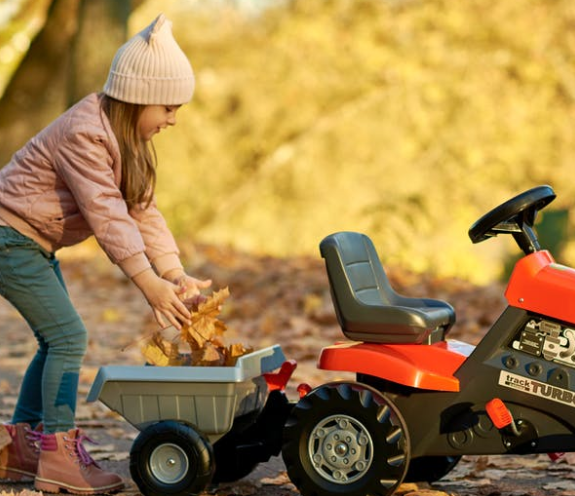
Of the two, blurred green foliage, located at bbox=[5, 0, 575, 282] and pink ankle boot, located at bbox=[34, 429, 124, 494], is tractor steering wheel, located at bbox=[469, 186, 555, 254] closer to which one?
pink ankle boot, located at bbox=[34, 429, 124, 494]

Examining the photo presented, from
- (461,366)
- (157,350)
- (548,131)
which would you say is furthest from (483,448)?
(548,131)

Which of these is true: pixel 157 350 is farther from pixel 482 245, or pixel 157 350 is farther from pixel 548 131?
pixel 548 131

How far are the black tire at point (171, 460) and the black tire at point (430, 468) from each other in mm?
850

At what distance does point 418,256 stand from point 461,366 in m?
11.7

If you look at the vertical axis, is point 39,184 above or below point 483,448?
above

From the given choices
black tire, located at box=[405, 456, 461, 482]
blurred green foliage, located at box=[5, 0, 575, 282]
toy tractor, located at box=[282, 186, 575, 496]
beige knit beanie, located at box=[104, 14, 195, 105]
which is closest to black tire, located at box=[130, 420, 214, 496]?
toy tractor, located at box=[282, 186, 575, 496]

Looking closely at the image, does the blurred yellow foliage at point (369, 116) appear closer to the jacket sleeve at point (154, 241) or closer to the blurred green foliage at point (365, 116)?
the blurred green foliage at point (365, 116)

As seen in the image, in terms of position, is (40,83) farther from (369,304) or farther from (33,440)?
(369,304)

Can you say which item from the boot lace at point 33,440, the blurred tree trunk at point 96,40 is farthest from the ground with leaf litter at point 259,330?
the blurred tree trunk at point 96,40

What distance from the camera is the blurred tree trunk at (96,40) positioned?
40.5ft

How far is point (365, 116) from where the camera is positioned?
61.5 ft

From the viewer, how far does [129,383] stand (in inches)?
149

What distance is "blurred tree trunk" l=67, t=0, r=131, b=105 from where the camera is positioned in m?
12.4

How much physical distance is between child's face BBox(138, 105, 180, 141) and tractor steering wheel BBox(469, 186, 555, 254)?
122 cm
